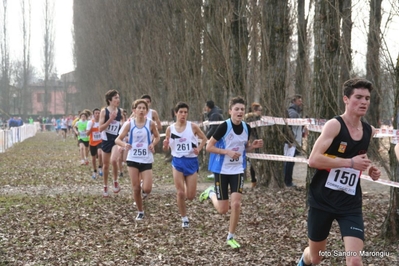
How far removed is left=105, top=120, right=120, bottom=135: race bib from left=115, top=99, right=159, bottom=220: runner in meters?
2.62

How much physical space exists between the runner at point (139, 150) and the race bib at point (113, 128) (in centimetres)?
262

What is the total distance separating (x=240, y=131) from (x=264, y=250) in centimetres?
164

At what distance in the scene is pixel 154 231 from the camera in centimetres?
952

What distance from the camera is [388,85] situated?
1093 centimetres

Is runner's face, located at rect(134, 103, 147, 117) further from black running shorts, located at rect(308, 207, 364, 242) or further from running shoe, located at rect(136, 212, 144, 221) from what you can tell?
black running shorts, located at rect(308, 207, 364, 242)

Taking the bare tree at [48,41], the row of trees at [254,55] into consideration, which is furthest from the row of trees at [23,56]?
the row of trees at [254,55]

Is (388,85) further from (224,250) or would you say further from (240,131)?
(224,250)

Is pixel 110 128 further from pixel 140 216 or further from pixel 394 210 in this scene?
pixel 394 210

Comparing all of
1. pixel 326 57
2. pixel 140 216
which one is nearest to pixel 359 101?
pixel 326 57

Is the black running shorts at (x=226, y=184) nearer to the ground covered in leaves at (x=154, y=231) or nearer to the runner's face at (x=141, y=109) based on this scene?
the ground covered in leaves at (x=154, y=231)

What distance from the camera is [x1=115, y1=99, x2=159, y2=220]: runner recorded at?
34.4 feet

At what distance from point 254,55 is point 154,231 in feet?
19.4

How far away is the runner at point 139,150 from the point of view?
10492mm

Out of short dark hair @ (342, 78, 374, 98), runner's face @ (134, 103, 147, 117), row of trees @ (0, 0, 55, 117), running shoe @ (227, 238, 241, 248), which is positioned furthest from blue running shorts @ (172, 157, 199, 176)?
row of trees @ (0, 0, 55, 117)
